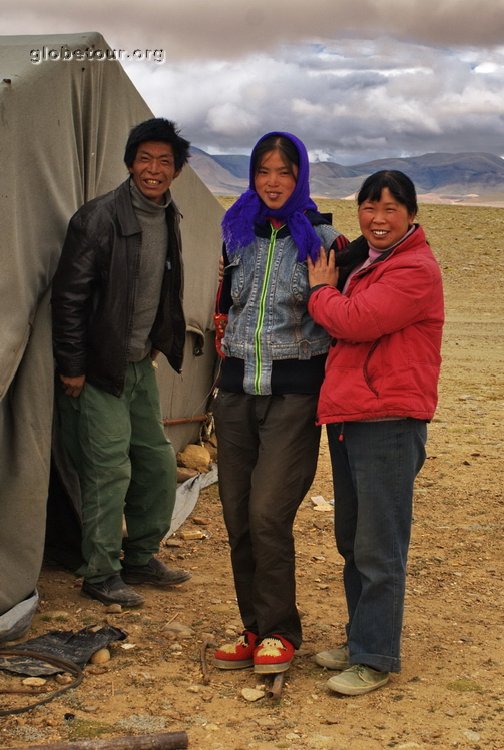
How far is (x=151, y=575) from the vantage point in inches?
191

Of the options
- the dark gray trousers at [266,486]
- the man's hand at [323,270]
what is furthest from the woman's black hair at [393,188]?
the dark gray trousers at [266,486]

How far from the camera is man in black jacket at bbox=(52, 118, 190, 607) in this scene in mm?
4238

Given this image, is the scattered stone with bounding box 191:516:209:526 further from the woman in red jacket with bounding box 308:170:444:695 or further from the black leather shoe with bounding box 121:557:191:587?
the woman in red jacket with bounding box 308:170:444:695

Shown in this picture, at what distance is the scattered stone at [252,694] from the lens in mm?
3621

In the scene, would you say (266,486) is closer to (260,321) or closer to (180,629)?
(260,321)

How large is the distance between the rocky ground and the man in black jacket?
1.21ft

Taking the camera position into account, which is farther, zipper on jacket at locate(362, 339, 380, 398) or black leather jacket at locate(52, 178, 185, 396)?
black leather jacket at locate(52, 178, 185, 396)

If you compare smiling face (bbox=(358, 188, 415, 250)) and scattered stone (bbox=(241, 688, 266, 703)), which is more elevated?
smiling face (bbox=(358, 188, 415, 250))

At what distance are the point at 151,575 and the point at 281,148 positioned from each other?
7.32 ft

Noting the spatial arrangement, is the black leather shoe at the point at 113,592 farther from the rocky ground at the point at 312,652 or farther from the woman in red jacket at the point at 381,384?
the woman in red jacket at the point at 381,384

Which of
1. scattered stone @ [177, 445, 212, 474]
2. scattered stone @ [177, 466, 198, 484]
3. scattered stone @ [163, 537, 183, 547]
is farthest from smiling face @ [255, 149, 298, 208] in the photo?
scattered stone @ [177, 445, 212, 474]

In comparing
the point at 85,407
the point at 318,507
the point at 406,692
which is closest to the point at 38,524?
the point at 85,407

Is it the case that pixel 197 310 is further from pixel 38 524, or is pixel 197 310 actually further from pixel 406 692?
pixel 406 692

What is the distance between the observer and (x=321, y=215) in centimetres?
378
